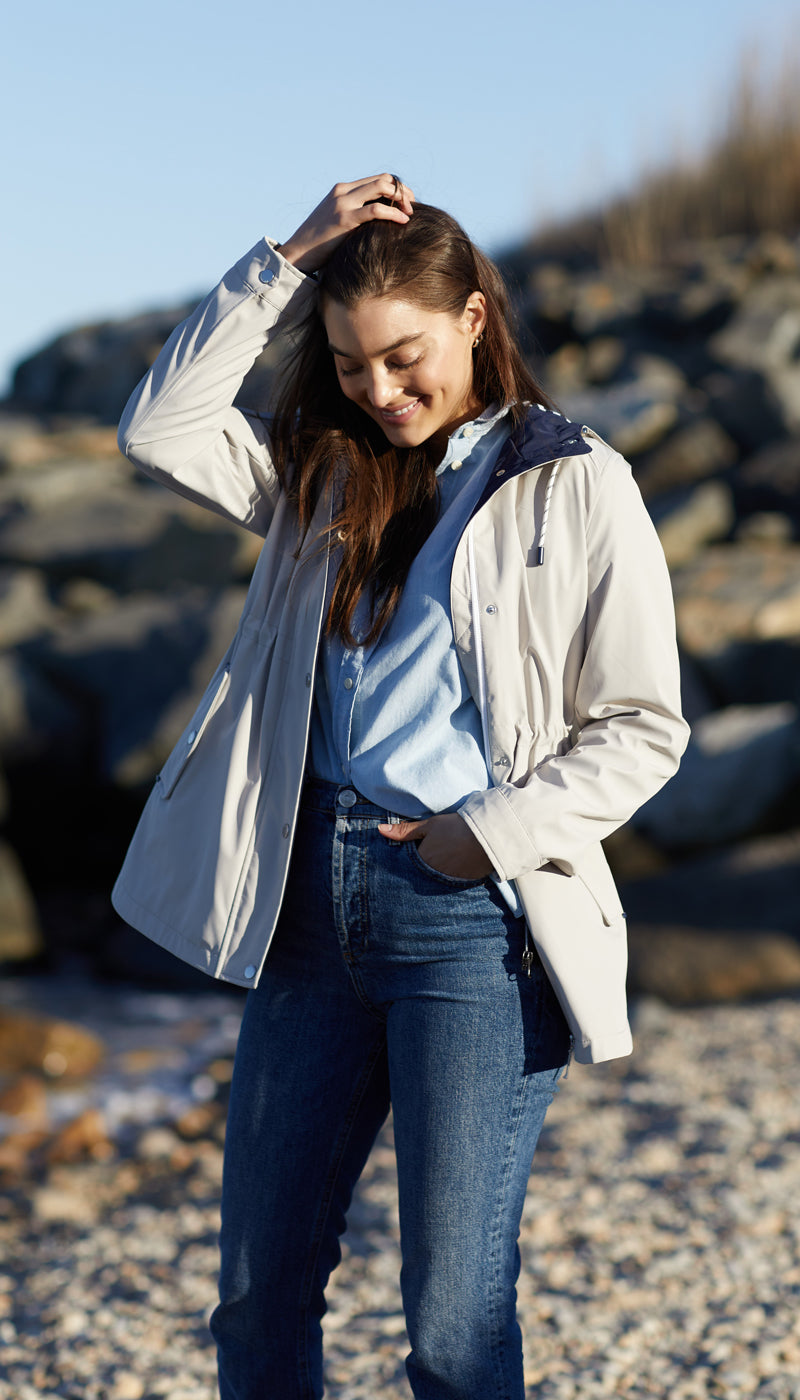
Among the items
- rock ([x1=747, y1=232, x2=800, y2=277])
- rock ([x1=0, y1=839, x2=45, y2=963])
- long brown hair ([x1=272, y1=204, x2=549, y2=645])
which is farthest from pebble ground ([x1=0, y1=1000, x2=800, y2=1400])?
rock ([x1=747, y1=232, x2=800, y2=277])

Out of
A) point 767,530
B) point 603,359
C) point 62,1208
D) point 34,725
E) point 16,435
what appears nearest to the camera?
point 62,1208

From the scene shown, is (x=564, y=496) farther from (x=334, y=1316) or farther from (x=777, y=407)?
(x=777, y=407)

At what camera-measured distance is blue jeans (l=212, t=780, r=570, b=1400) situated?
72.4 inches

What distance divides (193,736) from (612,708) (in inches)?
26.8

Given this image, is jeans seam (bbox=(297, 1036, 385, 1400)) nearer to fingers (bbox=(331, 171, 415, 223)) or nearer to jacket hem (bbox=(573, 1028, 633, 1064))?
jacket hem (bbox=(573, 1028, 633, 1064))

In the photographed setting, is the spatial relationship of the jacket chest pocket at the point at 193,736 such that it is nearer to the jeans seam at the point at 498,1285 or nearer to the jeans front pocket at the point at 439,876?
the jeans front pocket at the point at 439,876

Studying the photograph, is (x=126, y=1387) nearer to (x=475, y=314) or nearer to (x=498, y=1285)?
(x=498, y=1285)

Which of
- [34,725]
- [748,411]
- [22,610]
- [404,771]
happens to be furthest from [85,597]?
[404,771]

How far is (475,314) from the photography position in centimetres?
212

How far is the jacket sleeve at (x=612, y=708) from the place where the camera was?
1.84 metres

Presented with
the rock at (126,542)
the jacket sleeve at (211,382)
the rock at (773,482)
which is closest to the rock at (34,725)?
the rock at (126,542)

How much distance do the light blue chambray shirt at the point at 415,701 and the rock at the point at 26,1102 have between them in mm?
3954

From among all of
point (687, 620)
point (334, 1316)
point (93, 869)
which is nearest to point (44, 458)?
point (93, 869)

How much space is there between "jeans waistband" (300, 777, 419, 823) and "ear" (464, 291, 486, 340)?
0.77 m
